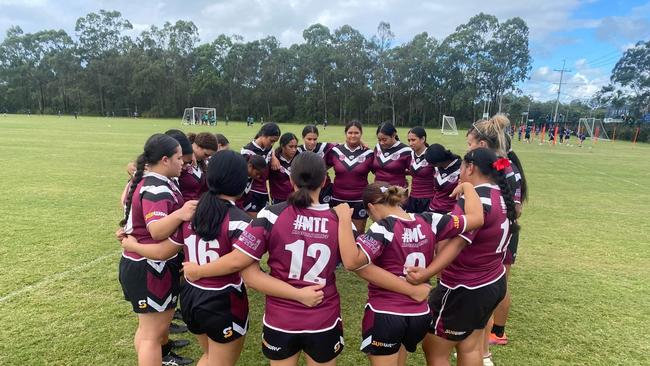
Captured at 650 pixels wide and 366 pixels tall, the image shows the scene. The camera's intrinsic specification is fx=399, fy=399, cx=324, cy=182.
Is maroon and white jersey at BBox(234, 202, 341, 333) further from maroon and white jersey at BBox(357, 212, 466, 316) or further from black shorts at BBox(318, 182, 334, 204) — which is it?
black shorts at BBox(318, 182, 334, 204)

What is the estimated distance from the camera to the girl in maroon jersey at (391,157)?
18.5 ft

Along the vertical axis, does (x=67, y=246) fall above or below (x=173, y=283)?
below

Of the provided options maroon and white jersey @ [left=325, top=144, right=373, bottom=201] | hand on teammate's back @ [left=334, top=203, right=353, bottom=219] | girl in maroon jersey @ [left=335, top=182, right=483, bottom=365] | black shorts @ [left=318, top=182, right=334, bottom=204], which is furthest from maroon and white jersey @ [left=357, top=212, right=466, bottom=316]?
black shorts @ [left=318, top=182, right=334, bottom=204]

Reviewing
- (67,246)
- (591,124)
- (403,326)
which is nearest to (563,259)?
(403,326)

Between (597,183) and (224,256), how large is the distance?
1616cm

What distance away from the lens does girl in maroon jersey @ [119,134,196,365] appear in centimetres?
282

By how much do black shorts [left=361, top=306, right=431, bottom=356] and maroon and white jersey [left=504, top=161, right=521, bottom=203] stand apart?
5.65 ft

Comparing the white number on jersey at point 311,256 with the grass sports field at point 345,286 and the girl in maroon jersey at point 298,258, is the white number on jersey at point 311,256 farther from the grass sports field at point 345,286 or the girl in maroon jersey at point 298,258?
the grass sports field at point 345,286

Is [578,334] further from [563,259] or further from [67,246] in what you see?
[67,246]

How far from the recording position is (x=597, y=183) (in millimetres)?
14586

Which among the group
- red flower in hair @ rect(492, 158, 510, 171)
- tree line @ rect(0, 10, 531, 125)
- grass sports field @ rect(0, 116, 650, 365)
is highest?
tree line @ rect(0, 10, 531, 125)

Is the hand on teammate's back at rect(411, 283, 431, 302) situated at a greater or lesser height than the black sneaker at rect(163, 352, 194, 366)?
greater

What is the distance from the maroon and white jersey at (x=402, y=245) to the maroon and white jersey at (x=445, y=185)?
2.58 metres

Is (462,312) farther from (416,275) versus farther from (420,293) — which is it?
(416,275)
